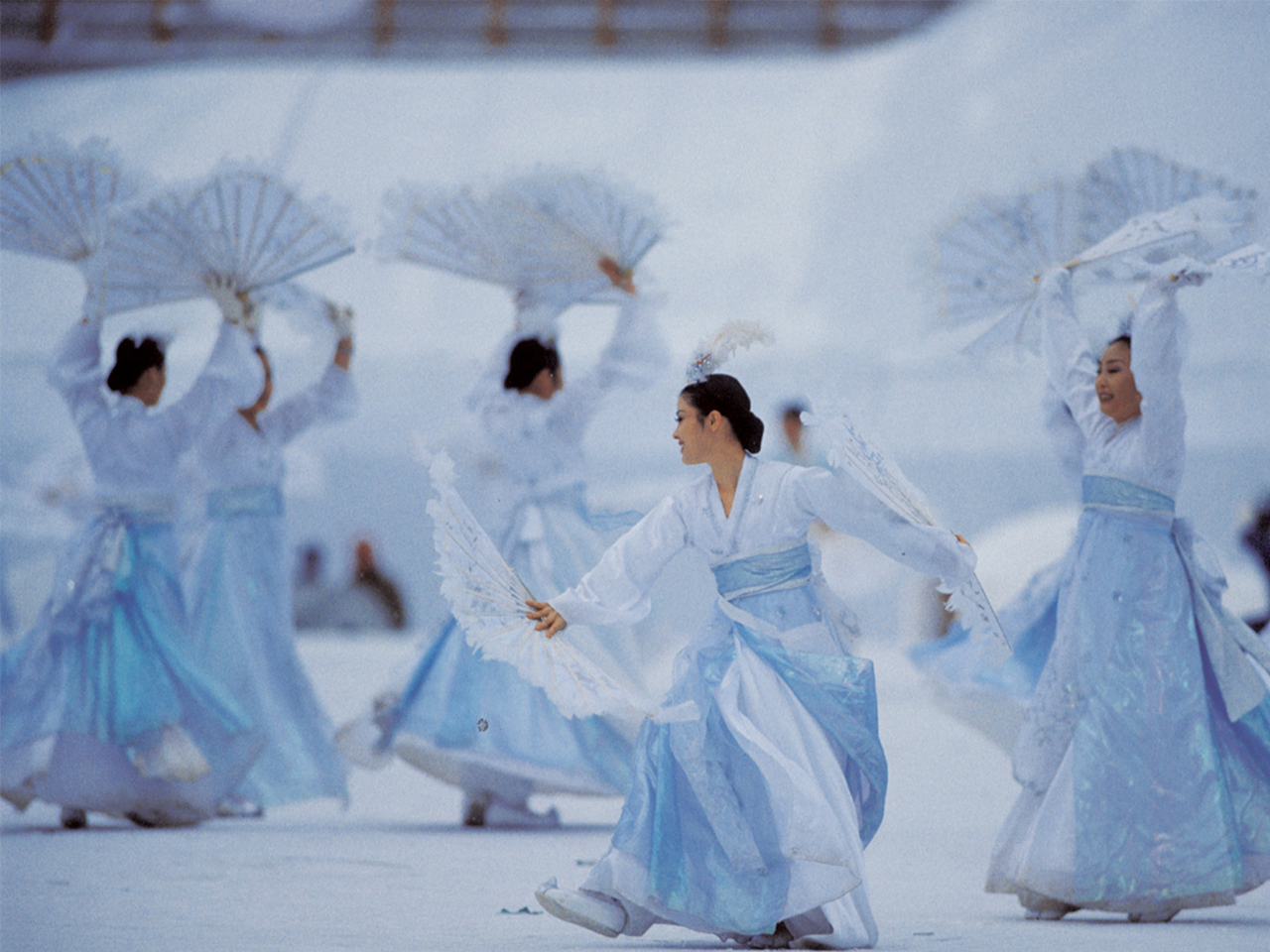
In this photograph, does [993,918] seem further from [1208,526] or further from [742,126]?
[742,126]

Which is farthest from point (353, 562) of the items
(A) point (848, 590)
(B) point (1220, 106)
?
(B) point (1220, 106)

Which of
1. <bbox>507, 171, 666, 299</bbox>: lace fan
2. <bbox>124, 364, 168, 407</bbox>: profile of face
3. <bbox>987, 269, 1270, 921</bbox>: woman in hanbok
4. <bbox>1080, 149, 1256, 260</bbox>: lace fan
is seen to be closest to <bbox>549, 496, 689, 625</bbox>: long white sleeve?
<bbox>987, 269, 1270, 921</bbox>: woman in hanbok

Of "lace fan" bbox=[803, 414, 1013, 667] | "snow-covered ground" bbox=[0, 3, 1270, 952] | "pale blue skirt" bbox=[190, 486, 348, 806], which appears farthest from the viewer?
"snow-covered ground" bbox=[0, 3, 1270, 952]

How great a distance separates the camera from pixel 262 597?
4.96m

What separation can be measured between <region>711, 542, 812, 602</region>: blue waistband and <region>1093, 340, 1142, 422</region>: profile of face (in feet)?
2.65

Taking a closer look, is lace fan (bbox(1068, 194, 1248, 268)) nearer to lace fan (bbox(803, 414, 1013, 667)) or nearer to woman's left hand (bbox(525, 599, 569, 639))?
lace fan (bbox(803, 414, 1013, 667))

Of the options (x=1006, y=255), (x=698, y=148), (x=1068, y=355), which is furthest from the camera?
(x=698, y=148)

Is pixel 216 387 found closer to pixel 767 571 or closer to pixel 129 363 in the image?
pixel 129 363

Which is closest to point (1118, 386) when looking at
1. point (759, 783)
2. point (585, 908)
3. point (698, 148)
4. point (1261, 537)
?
point (759, 783)

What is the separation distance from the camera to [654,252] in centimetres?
1434

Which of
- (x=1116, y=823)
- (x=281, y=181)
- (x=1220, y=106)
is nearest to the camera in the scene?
(x=1116, y=823)

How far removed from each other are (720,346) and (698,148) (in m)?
11.9

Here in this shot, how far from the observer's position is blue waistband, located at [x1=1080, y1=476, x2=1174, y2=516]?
3275mm

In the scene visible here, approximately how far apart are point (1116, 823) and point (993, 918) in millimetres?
287
